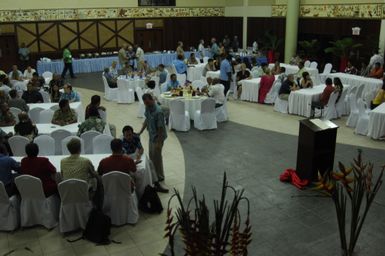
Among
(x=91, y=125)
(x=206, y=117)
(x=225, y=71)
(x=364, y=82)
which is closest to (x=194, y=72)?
(x=225, y=71)

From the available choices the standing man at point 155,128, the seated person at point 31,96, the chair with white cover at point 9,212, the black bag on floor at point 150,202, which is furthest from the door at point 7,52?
the black bag on floor at point 150,202

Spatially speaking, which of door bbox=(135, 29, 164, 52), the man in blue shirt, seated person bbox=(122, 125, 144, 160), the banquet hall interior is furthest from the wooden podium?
door bbox=(135, 29, 164, 52)

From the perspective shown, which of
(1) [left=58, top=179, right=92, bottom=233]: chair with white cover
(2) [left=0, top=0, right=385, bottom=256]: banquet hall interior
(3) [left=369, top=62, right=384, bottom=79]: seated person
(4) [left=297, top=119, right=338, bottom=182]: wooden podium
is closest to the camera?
(2) [left=0, top=0, right=385, bottom=256]: banquet hall interior

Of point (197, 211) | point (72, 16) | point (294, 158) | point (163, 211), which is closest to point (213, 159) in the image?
point (294, 158)

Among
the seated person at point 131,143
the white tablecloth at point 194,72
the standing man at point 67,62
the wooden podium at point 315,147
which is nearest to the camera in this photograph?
the seated person at point 131,143

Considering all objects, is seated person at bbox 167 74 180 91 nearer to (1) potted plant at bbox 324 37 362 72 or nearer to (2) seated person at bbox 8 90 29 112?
(2) seated person at bbox 8 90 29 112

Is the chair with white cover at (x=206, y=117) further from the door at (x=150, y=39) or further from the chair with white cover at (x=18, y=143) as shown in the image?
the door at (x=150, y=39)

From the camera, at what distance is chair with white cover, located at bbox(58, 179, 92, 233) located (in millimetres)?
5340

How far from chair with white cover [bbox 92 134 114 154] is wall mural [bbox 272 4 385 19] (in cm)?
1338

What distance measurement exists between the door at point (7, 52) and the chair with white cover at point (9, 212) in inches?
568

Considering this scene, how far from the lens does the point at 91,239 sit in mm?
5434

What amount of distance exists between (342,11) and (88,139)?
14.3 meters

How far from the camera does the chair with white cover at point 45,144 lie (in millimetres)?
6875

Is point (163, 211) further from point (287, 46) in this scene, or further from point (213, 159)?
point (287, 46)
